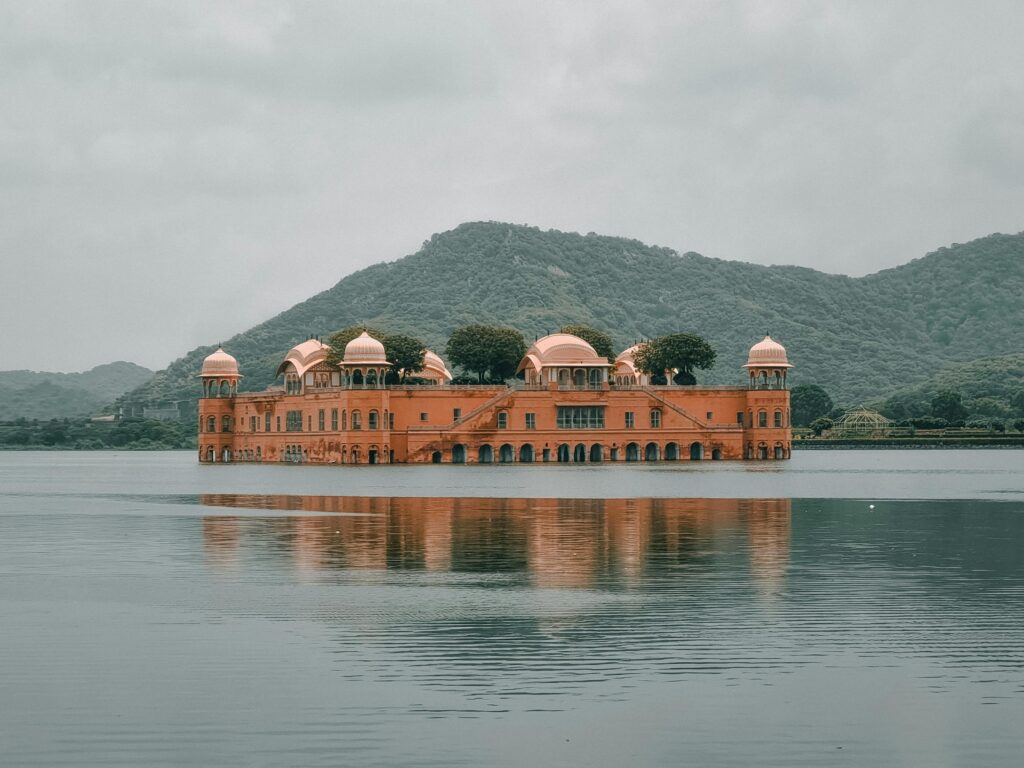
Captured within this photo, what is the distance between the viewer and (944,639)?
20.0 meters

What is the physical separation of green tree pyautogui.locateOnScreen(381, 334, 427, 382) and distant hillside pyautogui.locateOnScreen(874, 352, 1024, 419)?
6799 centimetres

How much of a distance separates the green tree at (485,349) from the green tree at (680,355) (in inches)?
409

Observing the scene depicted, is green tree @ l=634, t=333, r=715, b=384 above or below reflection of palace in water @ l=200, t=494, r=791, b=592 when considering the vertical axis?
above

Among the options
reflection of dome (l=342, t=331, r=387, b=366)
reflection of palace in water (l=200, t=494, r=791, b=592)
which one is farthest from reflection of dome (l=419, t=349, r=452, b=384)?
reflection of palace in water (l=200, t=494, r=791, b=592)

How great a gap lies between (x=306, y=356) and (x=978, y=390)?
3423 inches

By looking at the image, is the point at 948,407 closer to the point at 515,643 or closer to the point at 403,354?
the point at 403,354

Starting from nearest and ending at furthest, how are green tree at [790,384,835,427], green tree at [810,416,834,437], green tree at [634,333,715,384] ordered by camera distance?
green tree at [634,333,715,384] → green tree at [810,416,834,437] → green tree at [790,384,835,427]

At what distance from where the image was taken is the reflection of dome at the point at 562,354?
117 m

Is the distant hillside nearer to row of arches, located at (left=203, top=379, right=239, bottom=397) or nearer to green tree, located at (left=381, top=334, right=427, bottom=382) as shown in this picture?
green tree, located at (left=381, top=334, right=427, bottom=382)

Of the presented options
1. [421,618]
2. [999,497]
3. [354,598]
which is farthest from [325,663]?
[999,497]

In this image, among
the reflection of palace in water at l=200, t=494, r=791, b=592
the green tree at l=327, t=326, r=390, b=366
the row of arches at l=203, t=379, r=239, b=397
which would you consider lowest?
the reflection of palace in water at l=200, t=494, r=791, b=592

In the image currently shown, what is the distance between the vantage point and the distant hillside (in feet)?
557

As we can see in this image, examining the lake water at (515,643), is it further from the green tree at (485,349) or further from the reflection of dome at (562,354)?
the green tree at (485,349)

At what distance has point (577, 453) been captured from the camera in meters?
115
